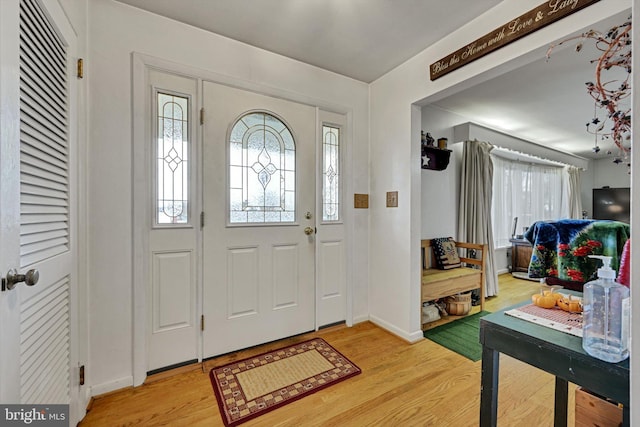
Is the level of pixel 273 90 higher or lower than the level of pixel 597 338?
higher

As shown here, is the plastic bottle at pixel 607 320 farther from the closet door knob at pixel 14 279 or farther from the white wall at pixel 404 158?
the closet door knob at pixel 14 279

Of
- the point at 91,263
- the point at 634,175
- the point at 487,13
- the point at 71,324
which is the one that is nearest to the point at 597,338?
the point at 634,175

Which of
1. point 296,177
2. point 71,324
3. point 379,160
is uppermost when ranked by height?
point 379,160

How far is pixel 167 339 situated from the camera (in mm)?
1891

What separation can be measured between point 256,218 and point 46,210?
1264mm

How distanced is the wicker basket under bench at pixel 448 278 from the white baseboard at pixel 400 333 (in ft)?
0.98

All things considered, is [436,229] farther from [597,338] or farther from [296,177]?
[597,338]

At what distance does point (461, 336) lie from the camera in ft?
8.13

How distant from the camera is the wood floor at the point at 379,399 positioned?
1.49 metres

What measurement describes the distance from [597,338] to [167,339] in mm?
2206

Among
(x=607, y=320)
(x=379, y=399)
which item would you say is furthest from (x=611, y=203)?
(x=607, y=320)

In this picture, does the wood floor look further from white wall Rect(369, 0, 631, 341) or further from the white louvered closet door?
white wall Rect(369, 0, 631, 341)

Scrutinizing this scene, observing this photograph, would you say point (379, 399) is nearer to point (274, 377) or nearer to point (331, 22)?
point (274, 377)

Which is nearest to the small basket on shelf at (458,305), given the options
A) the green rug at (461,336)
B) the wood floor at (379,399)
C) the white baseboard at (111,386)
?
the green rug at (461,336)
